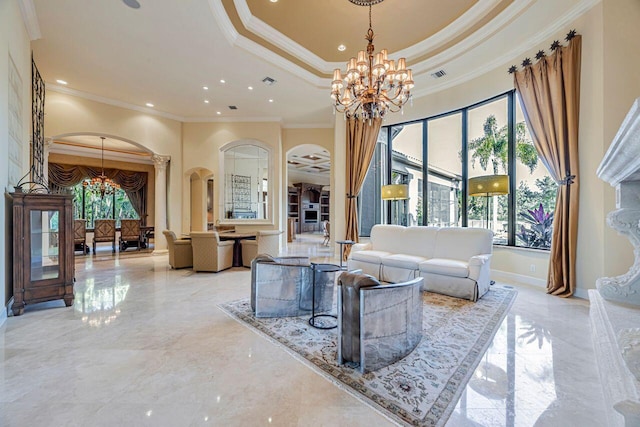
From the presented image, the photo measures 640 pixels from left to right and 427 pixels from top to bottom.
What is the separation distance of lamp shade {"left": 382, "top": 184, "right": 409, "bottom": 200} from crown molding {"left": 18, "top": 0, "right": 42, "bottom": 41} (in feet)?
20.2

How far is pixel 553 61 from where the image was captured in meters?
4.12

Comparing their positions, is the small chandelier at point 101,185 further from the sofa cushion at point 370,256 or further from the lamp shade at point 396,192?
the lamp shade at point 396,192

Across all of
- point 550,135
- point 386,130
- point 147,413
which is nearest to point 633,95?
point 550,135

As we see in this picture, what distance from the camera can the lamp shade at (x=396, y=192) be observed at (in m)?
5.70

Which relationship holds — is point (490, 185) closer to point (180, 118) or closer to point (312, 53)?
point (312, 53)

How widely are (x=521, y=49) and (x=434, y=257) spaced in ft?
12.3

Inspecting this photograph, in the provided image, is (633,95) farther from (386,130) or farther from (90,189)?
(90,189)

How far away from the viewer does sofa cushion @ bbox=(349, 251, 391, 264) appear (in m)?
4.80

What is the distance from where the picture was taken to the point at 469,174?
18.6ft

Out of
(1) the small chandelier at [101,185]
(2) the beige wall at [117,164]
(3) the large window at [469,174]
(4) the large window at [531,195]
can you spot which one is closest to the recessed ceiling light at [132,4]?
(3) the large window at [469,174]

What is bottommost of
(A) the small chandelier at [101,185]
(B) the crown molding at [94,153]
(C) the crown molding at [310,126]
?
(A) the small chandelier at [101,185]

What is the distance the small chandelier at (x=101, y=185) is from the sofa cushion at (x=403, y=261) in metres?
9.97

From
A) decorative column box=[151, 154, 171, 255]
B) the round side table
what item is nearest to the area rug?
the round side table

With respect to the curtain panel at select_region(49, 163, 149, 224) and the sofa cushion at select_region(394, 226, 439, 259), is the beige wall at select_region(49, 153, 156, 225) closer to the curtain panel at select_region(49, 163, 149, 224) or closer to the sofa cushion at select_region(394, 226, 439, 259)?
the curtain panel at select_region(49, 163, 149, 224)
